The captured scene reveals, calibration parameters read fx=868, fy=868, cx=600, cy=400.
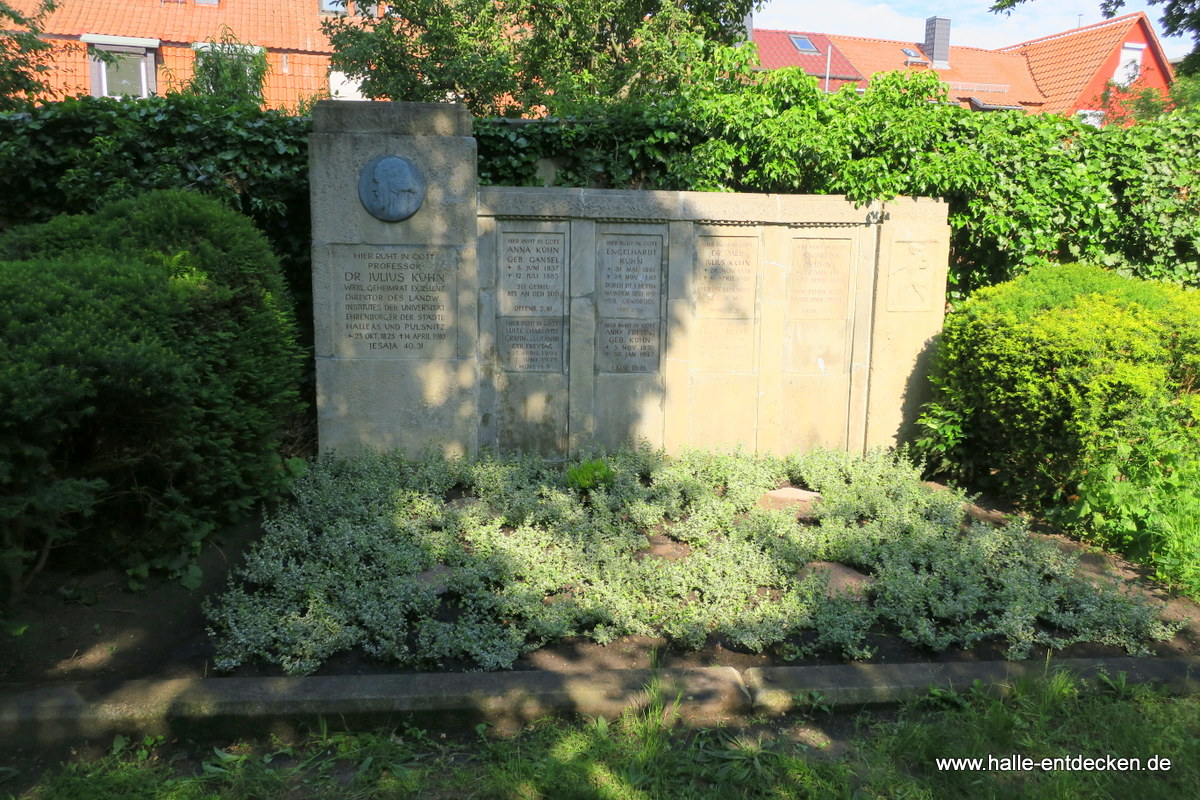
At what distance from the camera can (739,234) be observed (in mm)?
6137

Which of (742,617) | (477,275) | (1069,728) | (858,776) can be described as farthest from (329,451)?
(1069,728)

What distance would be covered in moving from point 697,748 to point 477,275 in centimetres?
365

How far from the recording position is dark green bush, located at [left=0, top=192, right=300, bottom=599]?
301 cm

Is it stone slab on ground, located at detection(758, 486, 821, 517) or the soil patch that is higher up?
stone slab on ground, located at detection(758, 486, 821, 517)

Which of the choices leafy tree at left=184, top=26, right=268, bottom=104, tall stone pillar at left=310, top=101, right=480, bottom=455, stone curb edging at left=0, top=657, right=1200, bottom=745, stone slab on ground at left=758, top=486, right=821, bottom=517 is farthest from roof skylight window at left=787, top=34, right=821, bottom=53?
stone curb edging at left=0, top=657, right=1200, bottom=745

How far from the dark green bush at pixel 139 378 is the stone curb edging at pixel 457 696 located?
609mm

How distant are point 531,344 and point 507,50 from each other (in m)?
5.85

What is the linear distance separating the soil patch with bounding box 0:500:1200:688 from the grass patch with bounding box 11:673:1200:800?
0.41m

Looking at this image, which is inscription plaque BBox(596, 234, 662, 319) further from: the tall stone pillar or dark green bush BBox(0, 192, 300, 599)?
dark green bush BBox(0, 192, 300, 599)

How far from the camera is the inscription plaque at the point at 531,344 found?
5.98m

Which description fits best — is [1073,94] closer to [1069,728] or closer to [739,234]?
[739,234]

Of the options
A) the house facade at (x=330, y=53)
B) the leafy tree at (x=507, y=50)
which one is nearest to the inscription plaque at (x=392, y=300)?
the leafy tree at (x=507, y=50)


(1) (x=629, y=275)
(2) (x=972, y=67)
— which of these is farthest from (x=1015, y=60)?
(1) (x=629, y=275)

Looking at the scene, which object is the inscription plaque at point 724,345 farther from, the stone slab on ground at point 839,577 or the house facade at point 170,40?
the house facade at point 170,40
